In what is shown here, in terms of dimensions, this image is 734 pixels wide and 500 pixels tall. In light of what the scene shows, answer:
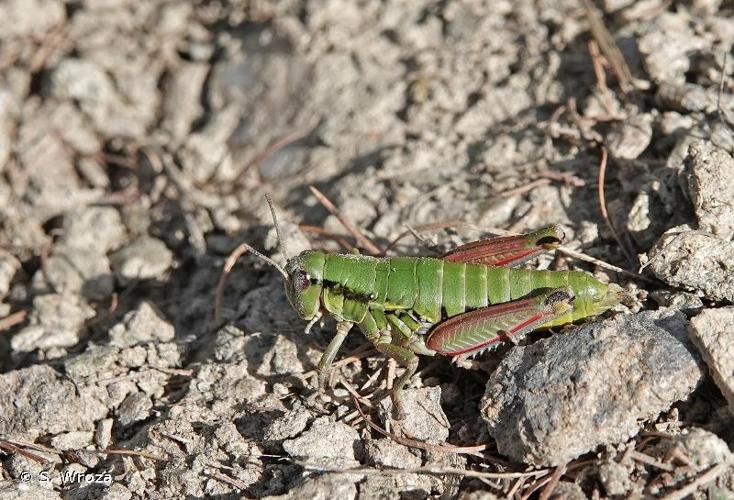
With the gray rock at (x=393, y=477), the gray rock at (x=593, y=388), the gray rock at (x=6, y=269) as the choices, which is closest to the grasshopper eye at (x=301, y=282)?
the gray rock at (x=393, y=477)

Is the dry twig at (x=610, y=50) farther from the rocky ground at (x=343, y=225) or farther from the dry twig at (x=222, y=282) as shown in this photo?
the dry twig at (x=222, y=282)

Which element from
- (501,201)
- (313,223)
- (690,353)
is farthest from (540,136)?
(690,353)

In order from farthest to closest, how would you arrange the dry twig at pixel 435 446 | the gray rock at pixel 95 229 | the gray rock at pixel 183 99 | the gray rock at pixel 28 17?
the gray rock at pixel 28 17 < the gray rock at pixel 183 99 < the gray rock at pixel 95 229 < the dry twig at pixel 435 446

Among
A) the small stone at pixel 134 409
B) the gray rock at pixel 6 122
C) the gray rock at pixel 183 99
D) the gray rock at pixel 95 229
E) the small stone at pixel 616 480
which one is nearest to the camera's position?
the small stone at pixel 616 480

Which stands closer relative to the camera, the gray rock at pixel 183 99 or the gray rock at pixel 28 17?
the gray rock at pixel 183 99

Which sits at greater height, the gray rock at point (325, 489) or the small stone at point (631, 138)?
the small stone at point (631, 138)

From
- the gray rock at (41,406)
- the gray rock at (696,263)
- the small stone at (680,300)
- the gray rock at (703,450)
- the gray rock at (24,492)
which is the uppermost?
the gray rock at (696,263)

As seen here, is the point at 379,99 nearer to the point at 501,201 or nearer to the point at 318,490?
the point at 501,201

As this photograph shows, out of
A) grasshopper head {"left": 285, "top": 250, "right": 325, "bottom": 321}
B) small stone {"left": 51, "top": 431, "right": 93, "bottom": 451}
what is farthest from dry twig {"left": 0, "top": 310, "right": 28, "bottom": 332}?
grasshopper head {"left": 285, "top": 250, "right": 325, "bottom": 321}

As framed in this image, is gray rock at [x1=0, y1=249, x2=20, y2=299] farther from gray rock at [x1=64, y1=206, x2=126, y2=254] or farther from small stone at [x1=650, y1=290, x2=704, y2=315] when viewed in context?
small stone at [x1=650, y1=290, x2=704, y2=315]
